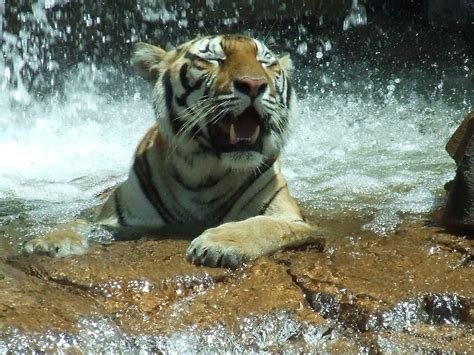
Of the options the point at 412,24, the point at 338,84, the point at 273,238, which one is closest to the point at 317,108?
the point at 338,84

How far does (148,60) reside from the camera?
425 cm

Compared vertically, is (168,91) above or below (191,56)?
below

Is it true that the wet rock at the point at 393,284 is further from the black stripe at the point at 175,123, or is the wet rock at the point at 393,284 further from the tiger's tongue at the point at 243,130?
the black stripe at the point at 175,123

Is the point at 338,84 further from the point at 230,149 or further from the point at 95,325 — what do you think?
the point at 95,325

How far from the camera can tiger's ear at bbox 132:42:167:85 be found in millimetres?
4207

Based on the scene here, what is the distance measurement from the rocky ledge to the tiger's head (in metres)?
0.62

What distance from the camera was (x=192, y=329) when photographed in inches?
110

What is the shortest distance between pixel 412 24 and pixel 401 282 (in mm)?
6327

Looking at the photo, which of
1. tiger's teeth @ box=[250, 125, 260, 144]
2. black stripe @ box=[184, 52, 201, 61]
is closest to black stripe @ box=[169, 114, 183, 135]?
black stripe @ box=[184, 52, 201, 61]

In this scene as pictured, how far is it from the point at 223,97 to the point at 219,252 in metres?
0.73

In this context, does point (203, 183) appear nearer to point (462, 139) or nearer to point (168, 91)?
point (168, 91)

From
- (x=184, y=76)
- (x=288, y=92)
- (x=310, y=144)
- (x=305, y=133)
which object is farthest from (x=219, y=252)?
(x=305, y=133)

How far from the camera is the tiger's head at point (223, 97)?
3744mm

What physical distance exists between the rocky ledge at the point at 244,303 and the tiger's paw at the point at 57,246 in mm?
153
